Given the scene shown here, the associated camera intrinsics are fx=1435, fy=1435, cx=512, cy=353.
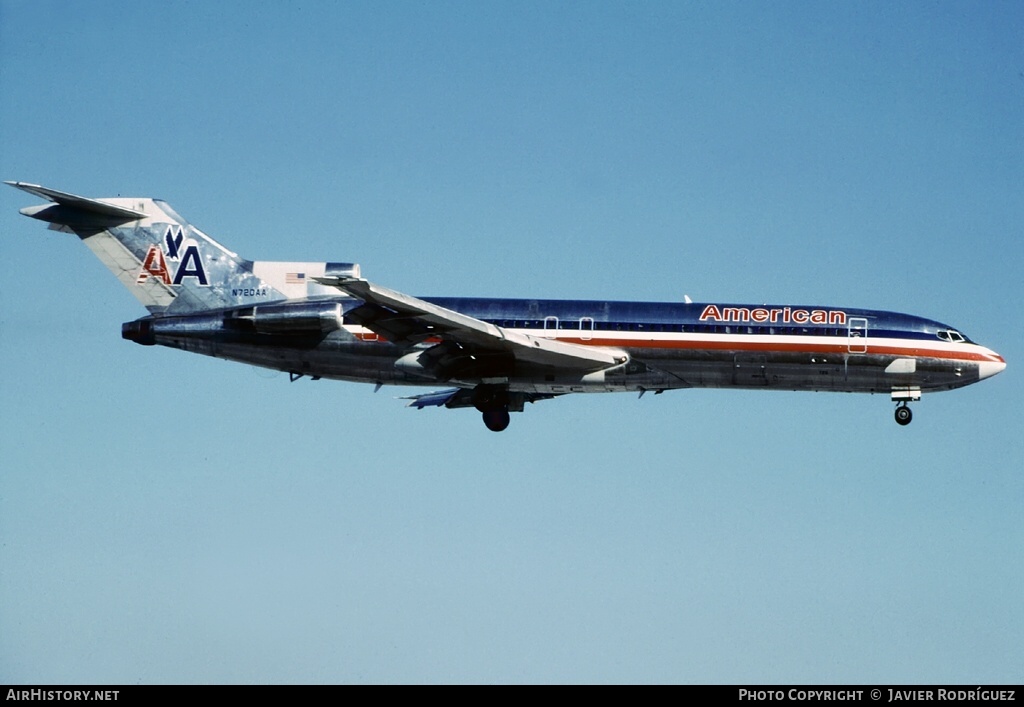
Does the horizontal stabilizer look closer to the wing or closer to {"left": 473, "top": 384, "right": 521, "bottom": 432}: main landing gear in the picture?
the wing

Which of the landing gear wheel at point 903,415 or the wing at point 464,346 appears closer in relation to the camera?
the wing at point 464,346

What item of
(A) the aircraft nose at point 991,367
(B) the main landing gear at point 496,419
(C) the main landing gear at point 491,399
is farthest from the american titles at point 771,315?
(B) the main landing gear at point 496,419

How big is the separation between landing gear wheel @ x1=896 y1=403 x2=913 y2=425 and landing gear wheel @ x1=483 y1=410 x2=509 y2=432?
1266 cm

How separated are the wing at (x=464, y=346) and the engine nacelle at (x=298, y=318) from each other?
113cm

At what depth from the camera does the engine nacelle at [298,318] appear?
4541 cm

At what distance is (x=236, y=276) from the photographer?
4803 cm

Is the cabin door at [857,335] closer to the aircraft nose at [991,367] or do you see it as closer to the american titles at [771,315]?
the american titles at [771,315]

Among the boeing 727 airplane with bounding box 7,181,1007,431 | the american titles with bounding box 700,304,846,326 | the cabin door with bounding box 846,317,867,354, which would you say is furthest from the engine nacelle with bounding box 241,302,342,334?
the cabin door with bounding box 846,317,867,354

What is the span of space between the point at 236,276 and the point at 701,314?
50.8 feet

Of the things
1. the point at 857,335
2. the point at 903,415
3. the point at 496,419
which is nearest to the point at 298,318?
the point at 496,419

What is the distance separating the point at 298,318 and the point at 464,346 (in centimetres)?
539
